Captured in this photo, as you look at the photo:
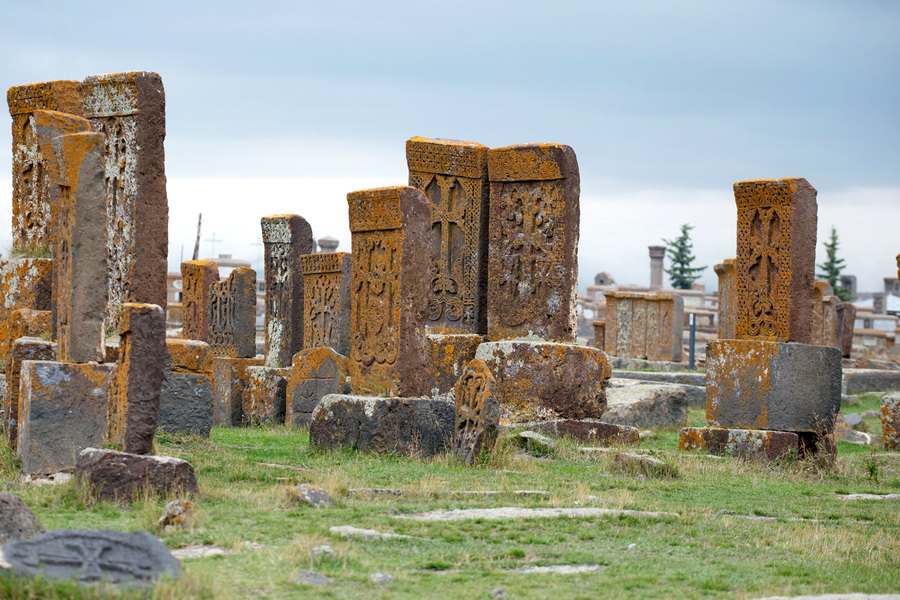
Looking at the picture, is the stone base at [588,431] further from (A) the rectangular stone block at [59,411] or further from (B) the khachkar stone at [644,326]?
(B) the khachkar stone at [644,326]

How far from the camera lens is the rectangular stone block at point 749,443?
37.6 ft

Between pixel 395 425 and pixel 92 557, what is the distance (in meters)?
5.58

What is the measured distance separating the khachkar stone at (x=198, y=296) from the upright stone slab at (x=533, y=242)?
5.52 meters

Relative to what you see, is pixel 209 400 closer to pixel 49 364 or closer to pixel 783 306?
pixel 49 364

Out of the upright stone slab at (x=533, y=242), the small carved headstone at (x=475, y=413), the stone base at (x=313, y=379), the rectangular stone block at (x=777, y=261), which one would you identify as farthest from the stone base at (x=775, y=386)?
the stone base at (x=313, y=379)

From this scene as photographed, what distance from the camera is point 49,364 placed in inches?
332

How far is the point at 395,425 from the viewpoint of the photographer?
1035 cm

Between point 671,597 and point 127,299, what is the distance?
23.3ft

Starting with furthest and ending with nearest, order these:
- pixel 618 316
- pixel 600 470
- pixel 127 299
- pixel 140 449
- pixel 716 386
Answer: pixel 618 316 < pixel 716 386 < pixel 127 299 < pixel 600 470 < pixel 140 449

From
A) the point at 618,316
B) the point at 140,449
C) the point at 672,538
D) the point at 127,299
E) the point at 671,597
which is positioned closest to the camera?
the point at 671,597

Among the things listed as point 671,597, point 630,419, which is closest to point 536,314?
point 630,419

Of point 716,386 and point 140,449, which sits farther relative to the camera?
point 716,386

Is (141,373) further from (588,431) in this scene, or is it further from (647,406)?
(647,406)

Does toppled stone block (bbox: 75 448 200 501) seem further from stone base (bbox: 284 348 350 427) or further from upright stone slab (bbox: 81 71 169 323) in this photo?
stone base (bbox: 284 348 350 427)
